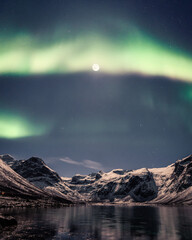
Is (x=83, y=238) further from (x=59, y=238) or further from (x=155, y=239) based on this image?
(x=155, y=239)

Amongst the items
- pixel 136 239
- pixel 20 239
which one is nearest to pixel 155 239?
pixel 136 239

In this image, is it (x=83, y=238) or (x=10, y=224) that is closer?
(x=83, y=238)

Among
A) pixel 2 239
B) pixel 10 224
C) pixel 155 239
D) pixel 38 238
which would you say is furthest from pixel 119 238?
pixel 10 224

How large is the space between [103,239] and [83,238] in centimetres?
581

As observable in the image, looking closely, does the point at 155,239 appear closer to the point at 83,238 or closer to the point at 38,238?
the point at 83,238

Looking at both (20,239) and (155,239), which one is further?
(155,239)

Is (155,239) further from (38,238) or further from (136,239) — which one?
(38,238)

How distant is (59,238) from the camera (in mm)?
56594

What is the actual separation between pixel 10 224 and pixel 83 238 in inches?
1310

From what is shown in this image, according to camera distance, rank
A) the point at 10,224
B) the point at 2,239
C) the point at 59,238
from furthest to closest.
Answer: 1. the point at 10,224
2. the point at 59,238
3. the point at 2,239

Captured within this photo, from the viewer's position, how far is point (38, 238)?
54.6 metres

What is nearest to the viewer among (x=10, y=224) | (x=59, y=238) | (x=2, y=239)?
(x=2, y=239)

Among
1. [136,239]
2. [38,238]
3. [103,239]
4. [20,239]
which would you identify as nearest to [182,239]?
[136,239]

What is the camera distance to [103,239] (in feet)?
190
